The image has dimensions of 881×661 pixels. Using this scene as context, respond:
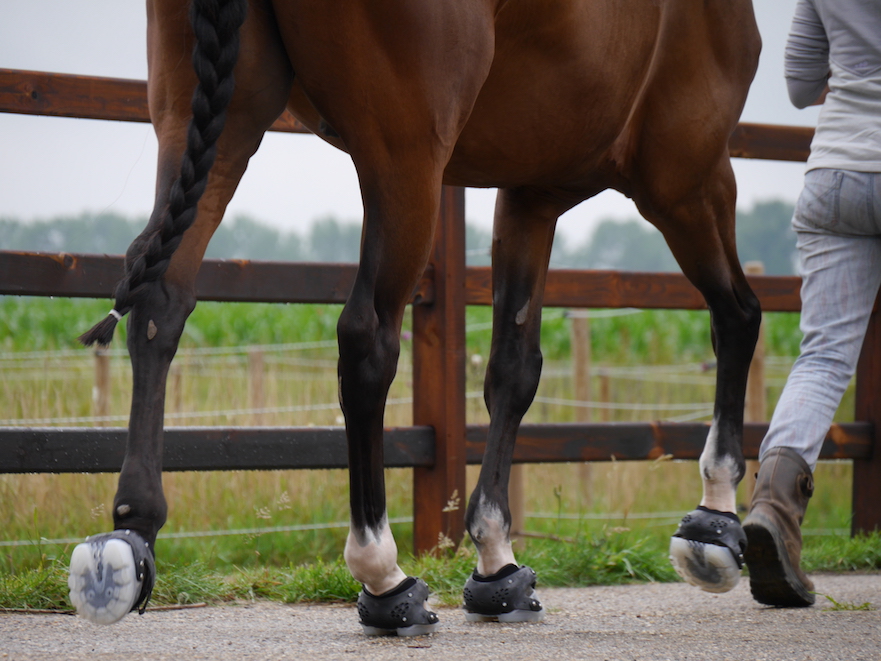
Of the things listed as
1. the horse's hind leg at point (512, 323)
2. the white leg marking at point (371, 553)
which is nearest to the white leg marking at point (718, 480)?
the horse's hind leg at point (512, 323)

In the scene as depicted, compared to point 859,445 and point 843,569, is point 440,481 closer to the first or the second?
point 843,569

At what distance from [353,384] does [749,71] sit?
1595 millimetres

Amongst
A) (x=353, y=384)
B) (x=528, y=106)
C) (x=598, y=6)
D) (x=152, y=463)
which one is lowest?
(x=152, y=463)

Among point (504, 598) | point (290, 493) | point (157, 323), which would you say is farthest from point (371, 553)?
point (290, 493)

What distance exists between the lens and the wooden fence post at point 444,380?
328cm

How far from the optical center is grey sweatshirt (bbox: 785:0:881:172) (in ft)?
8.12

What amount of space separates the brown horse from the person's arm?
0.25 meters

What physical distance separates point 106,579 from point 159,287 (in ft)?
1.69

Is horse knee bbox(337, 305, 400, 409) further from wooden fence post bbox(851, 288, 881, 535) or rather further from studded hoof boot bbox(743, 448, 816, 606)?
wooden fence post bbox(851, 288, 881, 535)

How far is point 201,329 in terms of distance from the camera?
1318 cm

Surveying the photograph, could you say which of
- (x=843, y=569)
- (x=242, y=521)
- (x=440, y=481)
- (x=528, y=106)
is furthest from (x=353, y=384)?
(x=242, y=521)

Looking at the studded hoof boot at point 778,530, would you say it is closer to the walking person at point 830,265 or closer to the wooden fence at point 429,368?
the walking person at point 830,265

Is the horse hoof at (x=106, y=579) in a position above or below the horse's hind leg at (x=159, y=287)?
below

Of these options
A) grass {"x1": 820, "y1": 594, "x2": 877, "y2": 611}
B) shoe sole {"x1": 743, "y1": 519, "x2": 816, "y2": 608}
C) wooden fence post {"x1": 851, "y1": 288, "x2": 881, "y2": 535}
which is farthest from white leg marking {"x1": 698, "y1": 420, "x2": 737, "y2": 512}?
wooden fence post {"x1": 851, "y1": 288, "x2": 881, "y2": 535}
